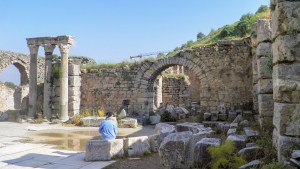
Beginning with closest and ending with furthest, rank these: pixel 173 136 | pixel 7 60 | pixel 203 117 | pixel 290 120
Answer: pixel 290 120 < pixel 173 136 < pixel 203 117 < pixel 7 60

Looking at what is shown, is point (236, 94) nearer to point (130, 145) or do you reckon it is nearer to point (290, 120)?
point (130, 145)

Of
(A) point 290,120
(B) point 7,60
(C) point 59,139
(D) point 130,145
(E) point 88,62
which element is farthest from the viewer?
(B) point 7,60

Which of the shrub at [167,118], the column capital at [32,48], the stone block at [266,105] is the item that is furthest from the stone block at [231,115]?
the column capital at [32,48]

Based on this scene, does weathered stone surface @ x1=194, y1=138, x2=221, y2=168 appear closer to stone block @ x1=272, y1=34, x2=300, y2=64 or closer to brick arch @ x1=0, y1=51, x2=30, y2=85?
stone block @ x1=272, y1=34, x2=300, y2=64

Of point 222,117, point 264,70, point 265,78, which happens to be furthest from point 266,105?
point 222,117

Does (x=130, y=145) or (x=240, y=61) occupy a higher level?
(x=240, y=61)

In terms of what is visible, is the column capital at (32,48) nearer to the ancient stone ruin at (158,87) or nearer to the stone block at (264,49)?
the ancient stone ruin at (158,87)

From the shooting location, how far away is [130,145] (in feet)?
24.4

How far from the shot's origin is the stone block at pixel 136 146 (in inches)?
291

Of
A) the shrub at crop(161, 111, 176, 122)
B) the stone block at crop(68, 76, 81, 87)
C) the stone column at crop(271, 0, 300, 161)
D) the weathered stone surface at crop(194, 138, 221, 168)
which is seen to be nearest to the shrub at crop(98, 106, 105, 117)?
the stone block at crop(68, 76, 81, 87)

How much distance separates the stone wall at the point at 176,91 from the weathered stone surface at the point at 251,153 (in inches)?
622

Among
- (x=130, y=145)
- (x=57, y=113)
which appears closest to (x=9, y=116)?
(x=57, y=113)

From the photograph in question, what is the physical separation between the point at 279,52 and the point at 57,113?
13433 mm

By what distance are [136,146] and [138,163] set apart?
2.41 ft
